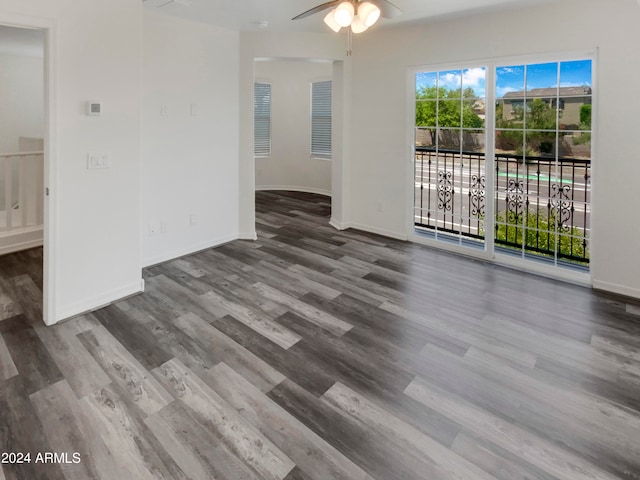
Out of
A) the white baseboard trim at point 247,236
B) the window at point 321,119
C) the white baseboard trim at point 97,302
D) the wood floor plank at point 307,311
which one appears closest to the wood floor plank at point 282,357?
the wood floor plank at point 307,311

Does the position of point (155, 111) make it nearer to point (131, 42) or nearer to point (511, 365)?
point (131, 42)

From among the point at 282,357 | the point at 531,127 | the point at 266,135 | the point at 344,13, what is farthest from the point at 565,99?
the point at 266,135

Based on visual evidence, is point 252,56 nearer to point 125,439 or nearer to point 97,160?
point 97,160

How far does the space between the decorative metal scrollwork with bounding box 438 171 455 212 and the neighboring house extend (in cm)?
113

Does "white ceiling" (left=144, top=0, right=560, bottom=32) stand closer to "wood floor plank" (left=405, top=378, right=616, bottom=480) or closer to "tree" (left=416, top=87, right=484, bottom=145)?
"tree" (left=416, top=87, right=484, bottom=145)

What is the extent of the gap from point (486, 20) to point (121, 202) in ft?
13.8

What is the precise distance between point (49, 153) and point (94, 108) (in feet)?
1.61

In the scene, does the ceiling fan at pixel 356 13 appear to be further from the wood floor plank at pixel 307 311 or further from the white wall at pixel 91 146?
the wood floor plank at pixel 307 311

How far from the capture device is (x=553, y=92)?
13.1 ft

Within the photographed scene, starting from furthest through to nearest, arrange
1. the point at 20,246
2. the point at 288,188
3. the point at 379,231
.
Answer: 1. the point at 288,188
2. the point at 379,231
3. the point at 20,246

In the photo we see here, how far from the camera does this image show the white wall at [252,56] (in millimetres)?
5008

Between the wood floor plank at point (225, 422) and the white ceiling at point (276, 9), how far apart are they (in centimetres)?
338

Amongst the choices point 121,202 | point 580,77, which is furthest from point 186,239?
point 580,77

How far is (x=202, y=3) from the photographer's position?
3850 mm
